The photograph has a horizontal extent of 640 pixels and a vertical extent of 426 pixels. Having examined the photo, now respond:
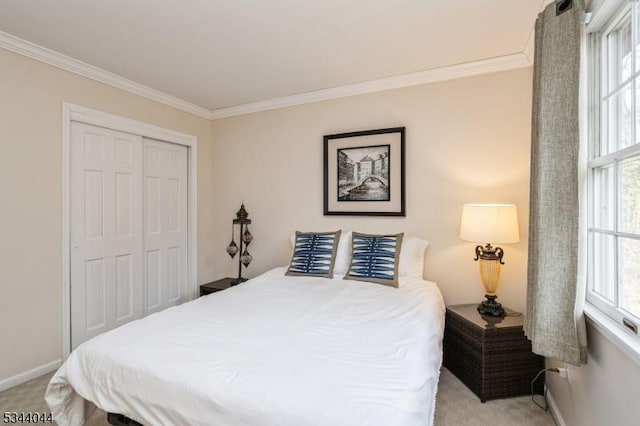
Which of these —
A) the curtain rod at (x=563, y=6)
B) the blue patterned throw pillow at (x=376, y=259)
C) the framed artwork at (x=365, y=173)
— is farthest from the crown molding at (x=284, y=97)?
the blue patterned throw pillow at (x=376, y=259)

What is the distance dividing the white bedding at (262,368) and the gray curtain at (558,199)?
0.56 meters

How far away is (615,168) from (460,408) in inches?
62.8

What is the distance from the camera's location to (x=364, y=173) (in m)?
3.20

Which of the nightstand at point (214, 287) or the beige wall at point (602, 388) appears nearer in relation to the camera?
the beige wall at point (602, 388)

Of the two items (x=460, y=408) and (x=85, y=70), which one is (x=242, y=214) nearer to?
(x=85, y=70)

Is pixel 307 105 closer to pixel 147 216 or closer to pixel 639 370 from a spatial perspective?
pixel 147 216

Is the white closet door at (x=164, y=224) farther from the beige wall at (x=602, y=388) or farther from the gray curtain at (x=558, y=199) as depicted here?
the beige wall at (x=602, y=388)

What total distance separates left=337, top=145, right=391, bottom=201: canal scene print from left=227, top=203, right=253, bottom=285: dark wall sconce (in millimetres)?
1112

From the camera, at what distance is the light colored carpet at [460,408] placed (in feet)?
6.26

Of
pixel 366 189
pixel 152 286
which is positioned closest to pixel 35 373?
pixel 152 286

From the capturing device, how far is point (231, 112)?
389cm

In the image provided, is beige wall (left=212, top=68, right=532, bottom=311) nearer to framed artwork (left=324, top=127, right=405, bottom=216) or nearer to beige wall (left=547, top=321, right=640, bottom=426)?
framed artwork (left=324, top=127, right=405, bottom=216)

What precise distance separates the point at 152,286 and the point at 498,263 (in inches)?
129

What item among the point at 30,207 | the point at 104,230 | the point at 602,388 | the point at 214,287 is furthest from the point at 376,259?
the point at 30,207
